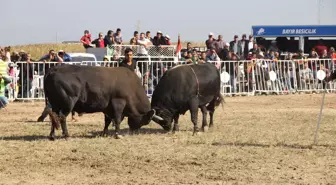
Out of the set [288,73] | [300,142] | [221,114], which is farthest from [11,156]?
→ [288,73]

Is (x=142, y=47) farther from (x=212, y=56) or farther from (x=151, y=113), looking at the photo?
(x=151, y=113)

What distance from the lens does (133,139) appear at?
14.1 metres

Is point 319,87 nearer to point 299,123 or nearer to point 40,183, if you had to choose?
point 299,123

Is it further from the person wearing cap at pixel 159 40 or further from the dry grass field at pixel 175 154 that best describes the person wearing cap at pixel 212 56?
the dry grass field at pixel 175 154

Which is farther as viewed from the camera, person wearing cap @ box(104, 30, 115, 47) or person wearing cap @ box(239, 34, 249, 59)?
person wearing cap @ box(239, 34, 249, 59)

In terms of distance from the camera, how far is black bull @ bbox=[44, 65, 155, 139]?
1378 centimetres

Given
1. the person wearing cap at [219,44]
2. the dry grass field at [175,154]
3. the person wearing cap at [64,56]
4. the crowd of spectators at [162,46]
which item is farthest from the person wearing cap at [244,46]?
the dry grass field at [175,154]

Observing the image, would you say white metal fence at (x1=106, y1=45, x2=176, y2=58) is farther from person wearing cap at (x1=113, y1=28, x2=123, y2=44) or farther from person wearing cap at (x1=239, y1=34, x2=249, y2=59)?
person wearing cap at (x1=239, y1=34, x2=249, y2=59)

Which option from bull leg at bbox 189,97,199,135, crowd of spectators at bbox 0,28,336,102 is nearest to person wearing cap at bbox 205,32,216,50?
crowd of spectators at bbox 0,28,336,102

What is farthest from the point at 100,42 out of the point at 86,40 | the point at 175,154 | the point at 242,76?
the point at 175,154

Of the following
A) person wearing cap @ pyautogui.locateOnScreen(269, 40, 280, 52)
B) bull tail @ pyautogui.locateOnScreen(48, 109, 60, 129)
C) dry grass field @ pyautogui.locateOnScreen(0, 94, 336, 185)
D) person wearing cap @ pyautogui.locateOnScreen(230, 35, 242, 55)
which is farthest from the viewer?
person wearing cap @ pyautogui.locateOnScreen(269, 40, 280, 52)

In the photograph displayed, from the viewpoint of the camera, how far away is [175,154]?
12078 mm

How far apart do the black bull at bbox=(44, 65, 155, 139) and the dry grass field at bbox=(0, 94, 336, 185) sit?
43cm

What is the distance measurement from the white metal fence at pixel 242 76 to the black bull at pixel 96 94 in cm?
919
